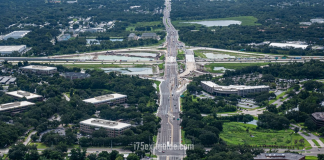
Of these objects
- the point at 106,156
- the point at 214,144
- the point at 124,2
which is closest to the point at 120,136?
the point at 106,156

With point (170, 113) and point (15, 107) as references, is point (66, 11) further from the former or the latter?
point (170, 113)

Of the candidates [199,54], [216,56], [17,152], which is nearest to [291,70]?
[216,56]

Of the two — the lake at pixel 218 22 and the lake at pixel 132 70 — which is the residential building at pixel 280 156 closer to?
the lake at pixel 132 70

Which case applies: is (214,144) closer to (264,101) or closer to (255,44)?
(264,101)

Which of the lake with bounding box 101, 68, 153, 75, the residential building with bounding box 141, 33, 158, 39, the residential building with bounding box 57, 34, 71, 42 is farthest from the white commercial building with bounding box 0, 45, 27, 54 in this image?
the residential building with bounding box 141, 33, 158, 39

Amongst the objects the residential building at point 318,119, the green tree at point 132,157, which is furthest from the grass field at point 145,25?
the green tree at point 132,157
